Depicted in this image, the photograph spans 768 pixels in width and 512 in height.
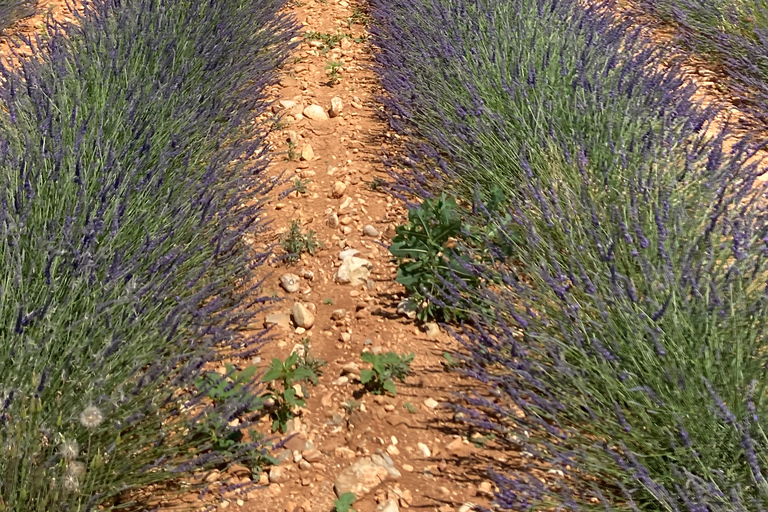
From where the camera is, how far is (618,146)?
2.50 m

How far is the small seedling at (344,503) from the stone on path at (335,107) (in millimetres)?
2634

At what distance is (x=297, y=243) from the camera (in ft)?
9.34

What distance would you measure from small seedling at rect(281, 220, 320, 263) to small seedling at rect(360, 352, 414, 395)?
0.72 meters

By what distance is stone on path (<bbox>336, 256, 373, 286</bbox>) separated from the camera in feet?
8.96

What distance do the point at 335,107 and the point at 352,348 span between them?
2014 millimetres

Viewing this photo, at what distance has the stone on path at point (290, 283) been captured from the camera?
269cm

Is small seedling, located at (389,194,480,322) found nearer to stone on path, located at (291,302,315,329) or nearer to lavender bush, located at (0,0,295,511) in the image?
stone on path, located at (291,302,315,329)

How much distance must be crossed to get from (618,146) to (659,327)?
1.04 m

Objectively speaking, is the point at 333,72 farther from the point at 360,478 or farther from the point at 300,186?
the point at 360,478

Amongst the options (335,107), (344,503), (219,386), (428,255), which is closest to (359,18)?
(335,107)

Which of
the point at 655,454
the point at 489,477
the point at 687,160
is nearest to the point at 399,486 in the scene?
the point at 489,477

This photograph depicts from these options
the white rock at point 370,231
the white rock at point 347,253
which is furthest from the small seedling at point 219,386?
the white rock at point 370,231

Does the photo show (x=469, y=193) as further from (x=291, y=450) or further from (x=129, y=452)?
(x=129, y=452)

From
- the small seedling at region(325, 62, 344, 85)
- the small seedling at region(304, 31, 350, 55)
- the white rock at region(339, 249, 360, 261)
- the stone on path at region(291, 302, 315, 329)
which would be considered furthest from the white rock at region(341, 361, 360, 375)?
the small seedling at region(304, 31, 350, 55)
